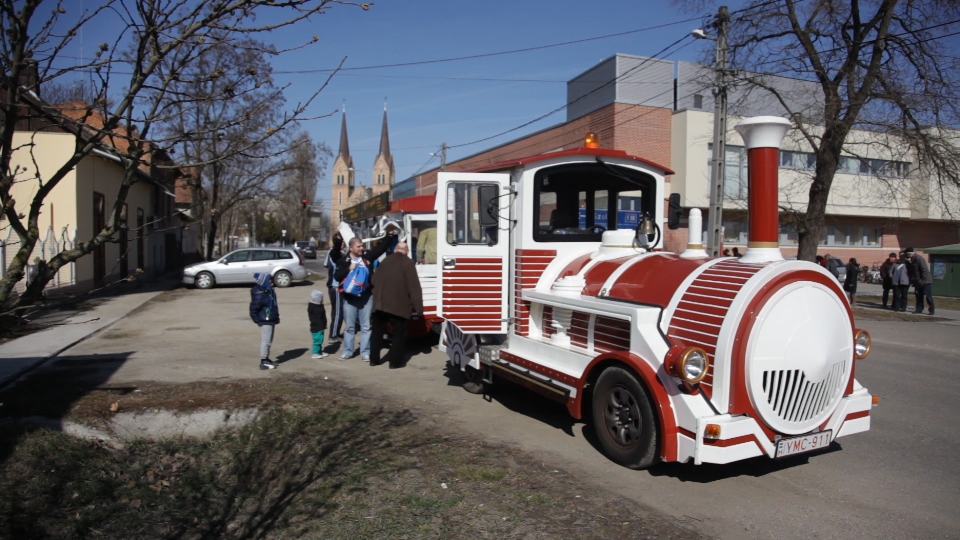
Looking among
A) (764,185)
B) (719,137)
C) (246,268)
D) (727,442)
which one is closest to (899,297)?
(719,137)

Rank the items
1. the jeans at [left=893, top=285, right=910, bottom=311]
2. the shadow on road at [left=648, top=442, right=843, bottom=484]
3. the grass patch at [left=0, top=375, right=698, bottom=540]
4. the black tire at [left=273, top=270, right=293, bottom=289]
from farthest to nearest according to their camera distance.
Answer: the black tire at [left=273, top=270, right=293, bottom=289]
the jeans at [left=893, top=285, right=910, bottom=311]
the shadow on road at [left=648, top=442, right=843, bottom=484]
the grass patch at [left=0, top=375, right=698, bottom=540]

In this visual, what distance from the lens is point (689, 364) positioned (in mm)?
4469

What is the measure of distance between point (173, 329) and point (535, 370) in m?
8.74

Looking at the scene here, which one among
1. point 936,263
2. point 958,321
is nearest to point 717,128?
point 958,321

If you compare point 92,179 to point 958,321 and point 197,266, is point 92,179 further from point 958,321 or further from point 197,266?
point 958,321

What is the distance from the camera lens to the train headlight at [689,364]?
440 cm

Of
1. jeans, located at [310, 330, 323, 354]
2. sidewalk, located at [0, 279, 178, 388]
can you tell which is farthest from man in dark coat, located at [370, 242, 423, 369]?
sidewalk, located at [0, 279, 178, 388]

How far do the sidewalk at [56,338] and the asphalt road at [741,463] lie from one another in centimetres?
27

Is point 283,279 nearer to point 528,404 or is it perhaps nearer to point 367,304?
point 367,304

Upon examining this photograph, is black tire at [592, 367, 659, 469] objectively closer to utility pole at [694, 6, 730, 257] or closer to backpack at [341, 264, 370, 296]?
backpack at [341, 264, 370, 296]

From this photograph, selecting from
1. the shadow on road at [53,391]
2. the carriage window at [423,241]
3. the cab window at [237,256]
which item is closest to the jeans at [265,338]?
the shadow on road at [53,391]

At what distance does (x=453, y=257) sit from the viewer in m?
7.01

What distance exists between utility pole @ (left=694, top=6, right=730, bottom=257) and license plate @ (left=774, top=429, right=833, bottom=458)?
8.65 m

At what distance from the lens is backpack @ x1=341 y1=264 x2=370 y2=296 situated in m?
9.10
